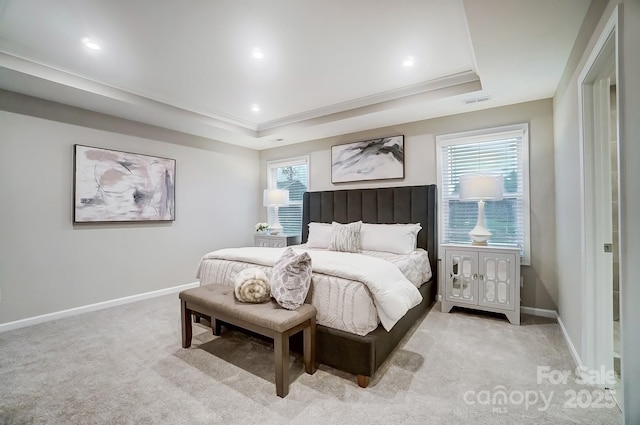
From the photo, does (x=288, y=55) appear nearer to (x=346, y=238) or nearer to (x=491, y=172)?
(x=346, y=238)

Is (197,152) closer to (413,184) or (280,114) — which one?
(280,114)

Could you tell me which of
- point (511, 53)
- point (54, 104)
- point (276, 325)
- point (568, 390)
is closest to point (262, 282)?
point (276, 325)

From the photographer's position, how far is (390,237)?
3.59 metres

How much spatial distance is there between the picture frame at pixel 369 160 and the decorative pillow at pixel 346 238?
958 mm

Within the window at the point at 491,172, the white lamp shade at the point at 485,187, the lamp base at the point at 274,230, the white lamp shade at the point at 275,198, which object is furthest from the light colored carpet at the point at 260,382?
the white lamp shade at the point at 275,198

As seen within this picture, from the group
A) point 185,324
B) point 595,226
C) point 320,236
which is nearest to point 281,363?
point 185,324

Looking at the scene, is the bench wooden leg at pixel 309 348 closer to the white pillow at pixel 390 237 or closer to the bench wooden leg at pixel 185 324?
the bench wooden leg at pixel 185 324

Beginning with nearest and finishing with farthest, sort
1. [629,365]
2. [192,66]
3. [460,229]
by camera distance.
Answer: [629,365], [192,66], [460,229]

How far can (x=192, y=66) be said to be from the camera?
282cm

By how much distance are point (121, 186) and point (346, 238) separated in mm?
3044

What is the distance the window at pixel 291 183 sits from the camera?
5.27 meters

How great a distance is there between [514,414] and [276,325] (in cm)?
150

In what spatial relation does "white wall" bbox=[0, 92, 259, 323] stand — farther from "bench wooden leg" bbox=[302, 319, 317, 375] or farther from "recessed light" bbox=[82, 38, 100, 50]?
"bench wooden leg" bbox=[302, 319, 317, 375]

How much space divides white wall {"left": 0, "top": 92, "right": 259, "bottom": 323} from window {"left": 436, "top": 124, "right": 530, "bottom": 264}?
3.76 m
